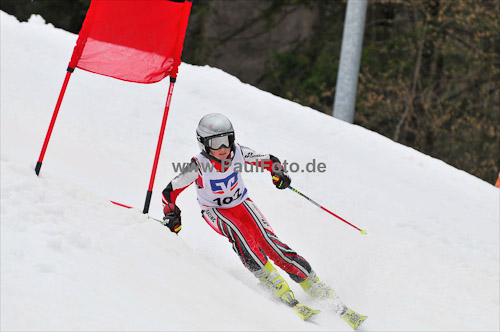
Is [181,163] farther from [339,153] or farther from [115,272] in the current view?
[115,272]

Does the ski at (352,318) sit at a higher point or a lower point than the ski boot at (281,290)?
lower

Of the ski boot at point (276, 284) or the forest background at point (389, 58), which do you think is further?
the forest background at point (389, 58)

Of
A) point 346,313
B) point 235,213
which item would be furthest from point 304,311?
point 235,213

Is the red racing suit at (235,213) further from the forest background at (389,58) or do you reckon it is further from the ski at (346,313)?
the forest background at (389,58)

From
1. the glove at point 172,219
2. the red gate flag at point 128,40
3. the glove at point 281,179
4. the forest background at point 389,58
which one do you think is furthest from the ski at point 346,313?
the forest background at point 389,58

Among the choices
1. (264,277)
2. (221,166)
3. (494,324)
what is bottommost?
(494,324)

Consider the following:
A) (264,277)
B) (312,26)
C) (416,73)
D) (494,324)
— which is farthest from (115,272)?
(312,26)

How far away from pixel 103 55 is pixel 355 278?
2792 millimetres

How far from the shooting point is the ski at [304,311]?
12.8ft

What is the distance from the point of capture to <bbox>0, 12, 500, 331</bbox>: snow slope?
2727mm

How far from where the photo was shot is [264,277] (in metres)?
4.22

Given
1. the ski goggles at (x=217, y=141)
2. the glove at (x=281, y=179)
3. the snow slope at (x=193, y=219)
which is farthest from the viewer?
the glove at (x=281, y=179)

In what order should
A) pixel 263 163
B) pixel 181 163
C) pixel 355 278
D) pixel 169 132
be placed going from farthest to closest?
pixel 169 132, pixel 181 163, pixel 355 278, pixel 263 163

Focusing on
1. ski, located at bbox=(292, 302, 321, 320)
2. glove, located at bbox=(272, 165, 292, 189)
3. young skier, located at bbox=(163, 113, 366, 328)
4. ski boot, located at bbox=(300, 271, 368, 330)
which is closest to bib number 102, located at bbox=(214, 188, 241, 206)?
young skier, located at bbox=(163, 113, 366, 328)
